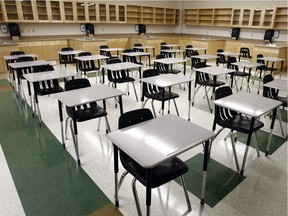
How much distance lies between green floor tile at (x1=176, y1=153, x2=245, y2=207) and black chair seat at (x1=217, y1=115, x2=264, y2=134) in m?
0.50

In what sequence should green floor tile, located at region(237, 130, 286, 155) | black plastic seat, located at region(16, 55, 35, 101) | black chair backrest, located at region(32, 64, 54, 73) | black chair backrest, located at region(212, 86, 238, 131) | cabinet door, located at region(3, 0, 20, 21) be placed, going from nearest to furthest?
black chair backrest, located at region(212, 86, 238, 131) < green floor tile, located at region(237, 130, 286, 155) < black chair backrest, located at region(32, 64, 54, 73) < black plastic seat, located at region(16, 55, 35, 101) < cabinet door, located at region(3, 0, 20, 21)

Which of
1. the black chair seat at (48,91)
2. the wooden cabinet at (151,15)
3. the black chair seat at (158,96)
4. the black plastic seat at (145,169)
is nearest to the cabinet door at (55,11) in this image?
the wooden cabinet at (151,15)

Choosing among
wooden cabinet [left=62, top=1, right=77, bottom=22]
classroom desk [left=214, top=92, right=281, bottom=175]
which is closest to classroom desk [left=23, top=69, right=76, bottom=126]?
classroom desk [left=214, top=92, right=281, bottom=175]

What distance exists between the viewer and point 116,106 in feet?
14.8

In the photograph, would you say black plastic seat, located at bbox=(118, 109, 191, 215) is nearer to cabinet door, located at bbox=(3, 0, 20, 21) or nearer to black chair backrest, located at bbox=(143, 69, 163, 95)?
black chair backrest, located at bbox=(143, 69, 163, 95)

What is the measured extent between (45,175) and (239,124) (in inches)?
90.7

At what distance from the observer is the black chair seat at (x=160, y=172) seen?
5.52 feet

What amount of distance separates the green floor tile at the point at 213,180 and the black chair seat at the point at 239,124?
50 cm

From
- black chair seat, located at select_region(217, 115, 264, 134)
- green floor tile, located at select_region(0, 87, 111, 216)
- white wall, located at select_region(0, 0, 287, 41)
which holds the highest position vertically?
white wall, located at select_region(0, 0, 287, 41)

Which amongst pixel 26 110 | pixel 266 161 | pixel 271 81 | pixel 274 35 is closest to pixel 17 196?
pixel 26 110

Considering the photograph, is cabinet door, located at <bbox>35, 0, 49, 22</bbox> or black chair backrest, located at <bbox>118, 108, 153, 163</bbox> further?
cabinet door, located at <bbox>35, 0, 49, 22</bbox>

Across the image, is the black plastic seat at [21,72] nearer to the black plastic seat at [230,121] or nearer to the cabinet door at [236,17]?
the black plastic seat at [230,121]

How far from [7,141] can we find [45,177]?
1.17 m

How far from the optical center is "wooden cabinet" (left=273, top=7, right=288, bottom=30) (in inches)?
332
